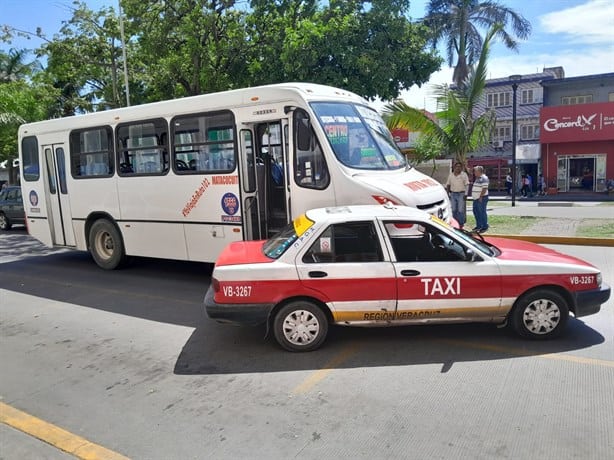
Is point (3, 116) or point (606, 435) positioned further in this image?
point (3, 116)

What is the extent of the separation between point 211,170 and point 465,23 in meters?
30.3

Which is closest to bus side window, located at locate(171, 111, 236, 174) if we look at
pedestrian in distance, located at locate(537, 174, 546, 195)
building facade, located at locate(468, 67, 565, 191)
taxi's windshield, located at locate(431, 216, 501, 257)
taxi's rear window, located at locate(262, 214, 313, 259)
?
taxi's rear window, located at locate(262, 214, 313, 259)

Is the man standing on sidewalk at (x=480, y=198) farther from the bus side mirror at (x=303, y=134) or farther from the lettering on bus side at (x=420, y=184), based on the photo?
the bus side mirror at (x=303, y=134)

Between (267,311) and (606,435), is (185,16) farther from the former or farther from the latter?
(606,435)

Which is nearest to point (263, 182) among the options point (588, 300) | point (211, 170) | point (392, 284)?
point (211, 170)

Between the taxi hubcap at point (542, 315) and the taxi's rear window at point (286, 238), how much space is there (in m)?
2.39

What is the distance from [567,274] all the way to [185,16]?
14553 millimetres

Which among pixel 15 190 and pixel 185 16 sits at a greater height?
pixel 185 16

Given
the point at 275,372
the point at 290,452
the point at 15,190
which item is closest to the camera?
the point at 290,452

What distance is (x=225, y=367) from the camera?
4.79 meters

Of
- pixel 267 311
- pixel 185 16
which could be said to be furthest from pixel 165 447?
pixel 185 16

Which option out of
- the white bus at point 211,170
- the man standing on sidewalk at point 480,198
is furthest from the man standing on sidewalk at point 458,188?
the white bus at point 211,170

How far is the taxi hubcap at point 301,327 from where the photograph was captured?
4.98 meters

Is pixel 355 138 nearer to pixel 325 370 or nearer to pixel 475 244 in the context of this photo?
pixel 475 244
